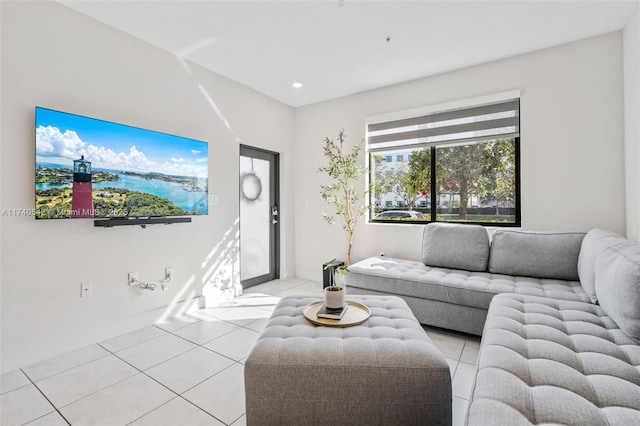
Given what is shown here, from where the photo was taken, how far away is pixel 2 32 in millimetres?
2102

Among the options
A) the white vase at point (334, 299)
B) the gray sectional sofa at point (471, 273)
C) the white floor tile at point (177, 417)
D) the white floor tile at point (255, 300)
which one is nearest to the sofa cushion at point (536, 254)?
the gray sectional sofa at point (471, 273)

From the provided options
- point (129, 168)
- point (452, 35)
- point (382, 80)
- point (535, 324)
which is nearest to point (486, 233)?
point (535, 324)

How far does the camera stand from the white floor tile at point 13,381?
76.8 inches

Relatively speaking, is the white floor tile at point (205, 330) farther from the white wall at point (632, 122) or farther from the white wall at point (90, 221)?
the white wall at point (632, 122)

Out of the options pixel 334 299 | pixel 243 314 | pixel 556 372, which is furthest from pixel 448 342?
pixel 243 314

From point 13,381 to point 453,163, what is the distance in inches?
170

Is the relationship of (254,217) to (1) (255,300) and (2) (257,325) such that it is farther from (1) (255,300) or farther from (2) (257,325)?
(2) (257,325)

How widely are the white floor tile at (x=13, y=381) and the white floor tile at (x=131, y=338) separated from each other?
0.50 meters

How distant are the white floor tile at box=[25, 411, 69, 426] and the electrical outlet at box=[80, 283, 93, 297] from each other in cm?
102

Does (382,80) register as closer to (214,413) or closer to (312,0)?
(312,0)

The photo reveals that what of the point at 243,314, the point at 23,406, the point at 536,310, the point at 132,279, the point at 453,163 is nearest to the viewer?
the point at 23,406

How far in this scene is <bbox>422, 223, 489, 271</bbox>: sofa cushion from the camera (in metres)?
3.02

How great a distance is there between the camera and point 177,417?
168 centimetres

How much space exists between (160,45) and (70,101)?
1.02m
